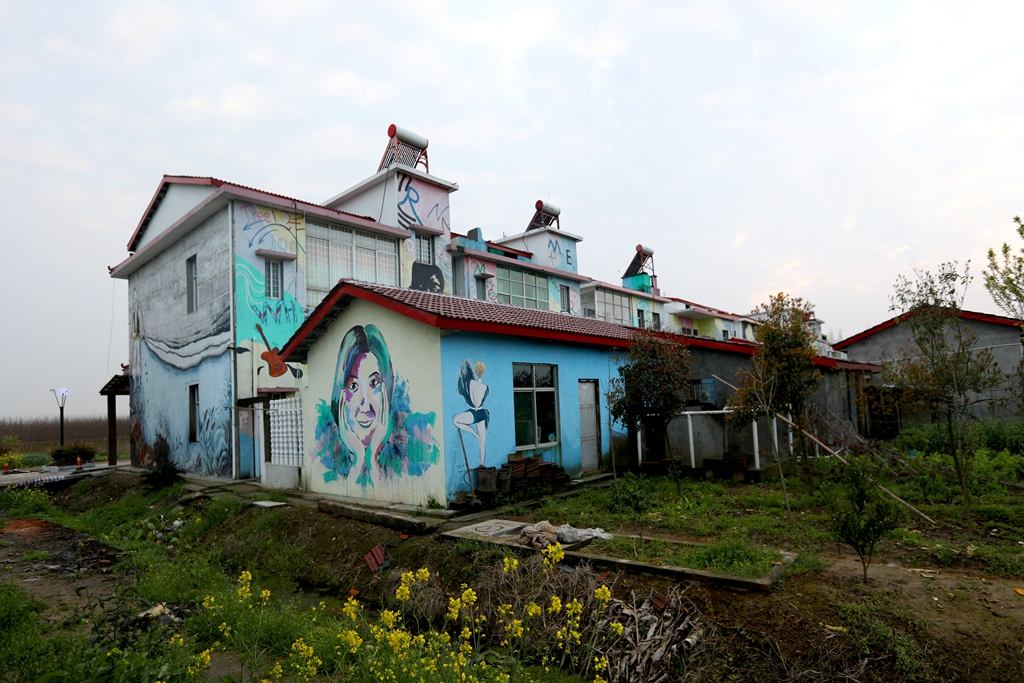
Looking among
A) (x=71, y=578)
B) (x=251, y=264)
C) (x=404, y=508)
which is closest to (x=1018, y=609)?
(x=404, y=508)

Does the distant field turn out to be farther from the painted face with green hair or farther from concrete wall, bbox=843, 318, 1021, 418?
concrete wall, bbox=843, 318, 1021, 418

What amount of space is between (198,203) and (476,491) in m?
12.7

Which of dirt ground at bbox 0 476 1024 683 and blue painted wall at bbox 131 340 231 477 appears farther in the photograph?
blue painted wall at bbox 131 340 231 477

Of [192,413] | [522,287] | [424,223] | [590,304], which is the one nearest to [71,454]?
[192,413]

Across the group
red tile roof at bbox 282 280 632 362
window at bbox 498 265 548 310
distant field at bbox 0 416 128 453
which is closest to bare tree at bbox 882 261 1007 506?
red tile roof at bbox 282 280 632 362

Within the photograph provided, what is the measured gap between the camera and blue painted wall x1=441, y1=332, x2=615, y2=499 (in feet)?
31.6

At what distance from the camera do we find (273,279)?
15.9 metres

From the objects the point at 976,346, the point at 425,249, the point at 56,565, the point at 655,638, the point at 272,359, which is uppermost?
the point at 425,249

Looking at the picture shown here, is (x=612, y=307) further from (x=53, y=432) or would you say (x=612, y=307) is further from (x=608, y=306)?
(x=53, y=432)

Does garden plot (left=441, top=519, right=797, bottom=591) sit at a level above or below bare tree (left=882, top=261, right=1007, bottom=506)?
below

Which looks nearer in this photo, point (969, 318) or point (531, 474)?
point (531, 474)

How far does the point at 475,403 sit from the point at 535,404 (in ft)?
6.20

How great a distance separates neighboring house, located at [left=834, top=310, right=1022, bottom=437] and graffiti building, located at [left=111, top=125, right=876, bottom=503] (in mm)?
5695

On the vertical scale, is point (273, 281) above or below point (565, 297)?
below
